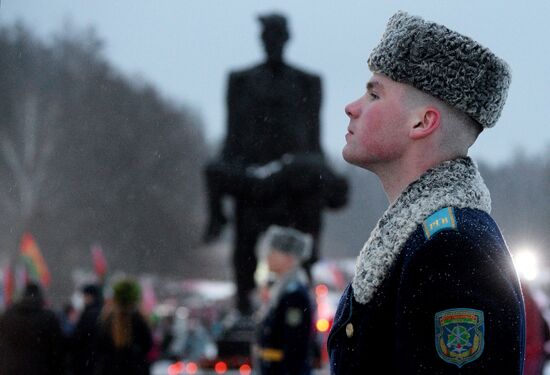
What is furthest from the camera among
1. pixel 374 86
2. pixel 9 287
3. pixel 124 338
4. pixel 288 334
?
pixel 9 287

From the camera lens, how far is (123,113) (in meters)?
37.2

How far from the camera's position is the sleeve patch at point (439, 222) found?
1.99 metres

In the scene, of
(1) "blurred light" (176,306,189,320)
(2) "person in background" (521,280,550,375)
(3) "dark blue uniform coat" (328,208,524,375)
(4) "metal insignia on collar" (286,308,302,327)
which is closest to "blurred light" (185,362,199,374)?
(4) "metal insignia on collar" (286,308,302,327)

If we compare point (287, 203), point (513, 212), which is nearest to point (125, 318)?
point (287, 203)

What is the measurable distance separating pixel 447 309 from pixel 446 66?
55 cm

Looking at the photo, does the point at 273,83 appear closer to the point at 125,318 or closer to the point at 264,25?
the point at 264,25

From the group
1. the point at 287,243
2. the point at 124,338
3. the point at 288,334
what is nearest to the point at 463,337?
the point at 288,334

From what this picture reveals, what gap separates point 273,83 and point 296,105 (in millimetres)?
257

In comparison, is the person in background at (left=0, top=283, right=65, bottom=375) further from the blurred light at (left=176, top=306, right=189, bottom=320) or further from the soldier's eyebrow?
the blurred light at (left=176, top=306, right=189, bottom=320)

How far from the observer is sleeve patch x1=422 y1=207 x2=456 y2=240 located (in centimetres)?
199

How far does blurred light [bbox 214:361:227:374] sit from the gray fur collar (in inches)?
276

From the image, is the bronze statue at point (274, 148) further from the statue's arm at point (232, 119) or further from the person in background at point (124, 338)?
the person in background at point (124, 338)

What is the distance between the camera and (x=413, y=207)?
2.11 metres

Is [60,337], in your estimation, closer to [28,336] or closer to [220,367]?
[28,336]
